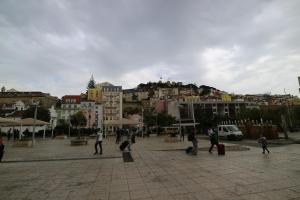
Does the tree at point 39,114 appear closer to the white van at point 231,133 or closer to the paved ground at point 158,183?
Result: the white van at point 231,133

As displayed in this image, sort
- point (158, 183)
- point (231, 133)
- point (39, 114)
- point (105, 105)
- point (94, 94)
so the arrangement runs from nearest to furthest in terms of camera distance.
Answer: point (158, 183) < point (231, 133) < point (39, 114) < point (105, 105) < point (94, 94)

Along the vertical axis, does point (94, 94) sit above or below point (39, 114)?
above

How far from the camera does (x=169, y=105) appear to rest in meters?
101

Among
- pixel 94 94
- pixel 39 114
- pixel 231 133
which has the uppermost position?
pixel 94 94

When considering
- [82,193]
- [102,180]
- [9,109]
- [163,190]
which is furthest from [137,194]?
[9,109]

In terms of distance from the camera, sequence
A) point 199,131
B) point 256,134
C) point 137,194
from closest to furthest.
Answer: point 137,194
point 256,134
point 199,131

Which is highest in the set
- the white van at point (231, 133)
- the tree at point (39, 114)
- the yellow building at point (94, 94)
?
the yellow building at point (94, 94)

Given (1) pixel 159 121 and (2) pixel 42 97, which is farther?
(2) pixel 42 97

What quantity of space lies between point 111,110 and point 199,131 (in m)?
53.1

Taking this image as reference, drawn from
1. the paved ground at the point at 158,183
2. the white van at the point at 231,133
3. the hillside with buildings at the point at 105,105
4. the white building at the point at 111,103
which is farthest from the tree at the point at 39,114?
the paved ground at the point at 158,183

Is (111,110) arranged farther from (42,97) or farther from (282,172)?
(282,172)

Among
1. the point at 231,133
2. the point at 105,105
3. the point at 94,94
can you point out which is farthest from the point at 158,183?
the point at 94,94

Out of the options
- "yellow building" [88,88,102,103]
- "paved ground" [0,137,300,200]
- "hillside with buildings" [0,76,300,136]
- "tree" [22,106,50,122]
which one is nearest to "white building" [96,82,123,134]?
"hillside with buildings" [0,76,300,136]

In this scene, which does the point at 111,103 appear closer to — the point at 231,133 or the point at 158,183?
the point at 231,133
